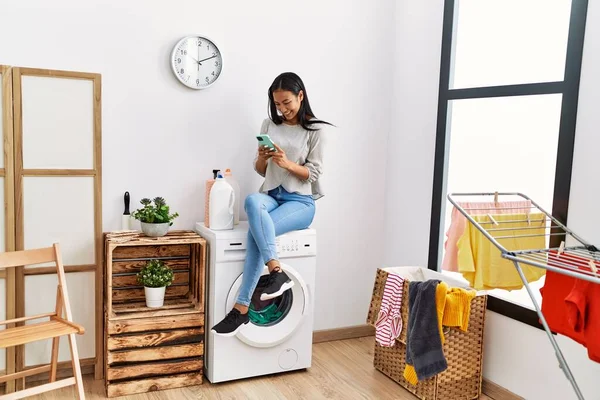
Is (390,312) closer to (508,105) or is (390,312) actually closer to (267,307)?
(267,307)

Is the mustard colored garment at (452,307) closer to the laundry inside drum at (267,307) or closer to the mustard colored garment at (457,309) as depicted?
the mustard colored garment at (457,309)

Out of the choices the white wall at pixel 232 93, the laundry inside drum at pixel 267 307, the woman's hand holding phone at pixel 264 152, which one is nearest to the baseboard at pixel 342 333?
the white wall at pixel 232 93

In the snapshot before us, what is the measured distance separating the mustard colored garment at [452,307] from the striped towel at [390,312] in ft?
0.90

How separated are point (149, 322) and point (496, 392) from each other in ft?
6.04

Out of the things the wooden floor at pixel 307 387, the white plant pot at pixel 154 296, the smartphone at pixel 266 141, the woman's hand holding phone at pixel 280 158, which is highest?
the smartphone at pixel 266 141

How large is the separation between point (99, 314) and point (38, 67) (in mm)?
1304

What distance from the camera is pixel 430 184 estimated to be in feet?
11.6

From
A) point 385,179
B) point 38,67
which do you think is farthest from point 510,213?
point 38,67

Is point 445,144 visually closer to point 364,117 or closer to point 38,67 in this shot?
point 364,117

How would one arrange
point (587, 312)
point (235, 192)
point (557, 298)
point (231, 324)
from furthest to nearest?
point (235, 192) → point (231, 324) → point (557, 298) → point (587, 312)

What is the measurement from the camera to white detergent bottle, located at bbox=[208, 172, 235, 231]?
3061mm

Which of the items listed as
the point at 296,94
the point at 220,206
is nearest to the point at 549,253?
the point at 296,94

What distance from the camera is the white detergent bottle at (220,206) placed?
10.0 ft

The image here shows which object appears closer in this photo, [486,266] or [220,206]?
[486,266]
